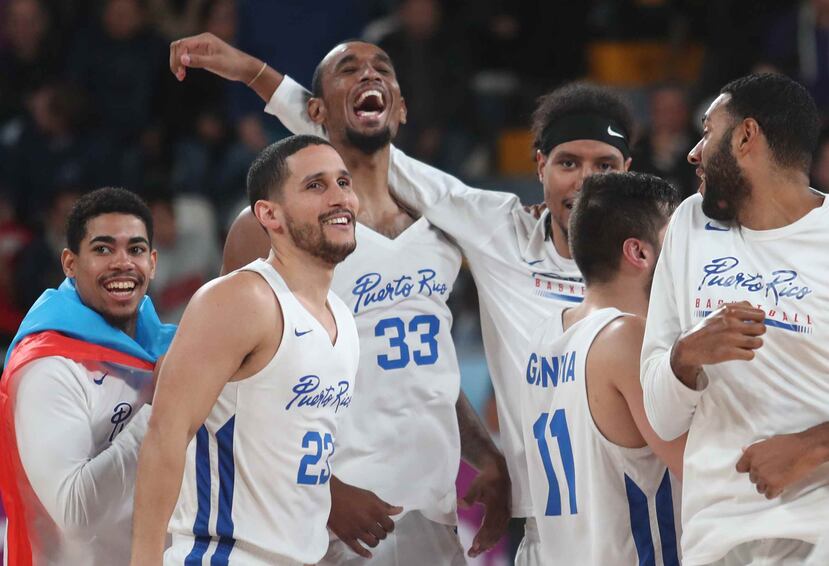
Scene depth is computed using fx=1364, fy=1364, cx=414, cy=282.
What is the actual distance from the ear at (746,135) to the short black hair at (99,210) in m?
A: 2.37

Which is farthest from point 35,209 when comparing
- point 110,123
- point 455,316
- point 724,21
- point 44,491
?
point 44,491

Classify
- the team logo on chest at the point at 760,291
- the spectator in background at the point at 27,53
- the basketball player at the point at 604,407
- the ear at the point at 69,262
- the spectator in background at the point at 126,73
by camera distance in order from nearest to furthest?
the team logo on chest at the point at 760,291, the basketball player at the point at 604,407, the ear at the point at 69,262, the spectator in background at the point at 126,73, the spectator in background at the point at 27,53

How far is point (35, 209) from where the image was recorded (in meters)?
10.5

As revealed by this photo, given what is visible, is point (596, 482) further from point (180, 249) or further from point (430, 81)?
point (430, 81)

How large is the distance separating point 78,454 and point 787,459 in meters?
2.42

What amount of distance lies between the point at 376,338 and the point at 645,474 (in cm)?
142

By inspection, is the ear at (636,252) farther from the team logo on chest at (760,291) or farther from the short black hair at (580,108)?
the short black hair at (580,108)

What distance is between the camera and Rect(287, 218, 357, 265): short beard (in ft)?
15.2

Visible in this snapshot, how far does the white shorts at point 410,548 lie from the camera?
17.6ft

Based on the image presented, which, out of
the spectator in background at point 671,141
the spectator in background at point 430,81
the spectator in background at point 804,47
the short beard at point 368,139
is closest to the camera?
the short beard at point 368,139

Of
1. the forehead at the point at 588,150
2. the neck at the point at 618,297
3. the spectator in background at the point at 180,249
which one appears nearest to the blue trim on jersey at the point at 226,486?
the neck at the point at 618,297

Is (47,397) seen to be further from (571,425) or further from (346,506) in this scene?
(571,425)

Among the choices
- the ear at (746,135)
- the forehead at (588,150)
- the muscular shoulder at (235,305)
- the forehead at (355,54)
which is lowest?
the muscular shoulder at (235,305)

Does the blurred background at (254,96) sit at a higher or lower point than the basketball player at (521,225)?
higher
